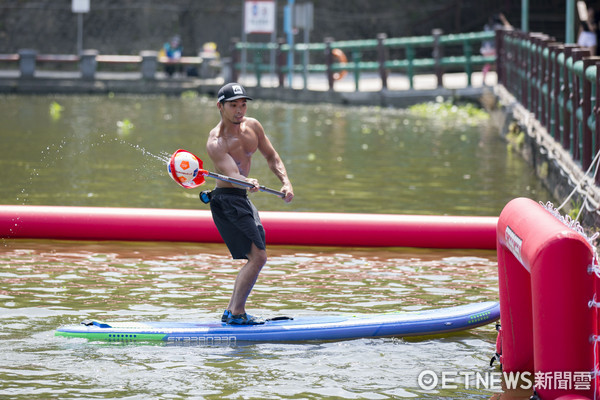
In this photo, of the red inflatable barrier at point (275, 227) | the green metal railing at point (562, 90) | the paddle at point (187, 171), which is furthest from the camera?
the green metal railing at point (562, 90)

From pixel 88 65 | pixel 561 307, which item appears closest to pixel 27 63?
pixel 88 65

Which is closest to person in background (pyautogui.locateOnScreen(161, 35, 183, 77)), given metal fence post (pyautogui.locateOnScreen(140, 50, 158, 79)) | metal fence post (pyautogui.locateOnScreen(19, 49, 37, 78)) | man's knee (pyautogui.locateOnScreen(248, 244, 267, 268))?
metal fence post (pyautogui.locateOnScreen(140, 50, 158, 79))

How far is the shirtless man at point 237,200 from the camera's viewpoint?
7102 mm

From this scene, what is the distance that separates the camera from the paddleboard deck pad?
22.9 ft

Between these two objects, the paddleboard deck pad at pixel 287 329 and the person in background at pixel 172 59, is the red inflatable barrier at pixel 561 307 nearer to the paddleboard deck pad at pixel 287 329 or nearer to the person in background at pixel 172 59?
the paddleboard deck pad at pixel 287 329

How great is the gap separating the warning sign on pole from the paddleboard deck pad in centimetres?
2674

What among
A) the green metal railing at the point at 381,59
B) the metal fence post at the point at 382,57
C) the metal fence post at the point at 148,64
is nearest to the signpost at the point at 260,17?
the green metal railing at the point at 381,59

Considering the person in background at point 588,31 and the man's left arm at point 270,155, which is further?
the person in background at point 588,31

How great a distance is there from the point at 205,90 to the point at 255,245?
26198 mm

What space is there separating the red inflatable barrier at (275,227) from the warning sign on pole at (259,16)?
23.3 m

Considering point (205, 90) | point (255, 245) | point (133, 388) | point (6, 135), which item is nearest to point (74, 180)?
point (6, 135)

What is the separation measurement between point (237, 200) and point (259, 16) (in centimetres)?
2704

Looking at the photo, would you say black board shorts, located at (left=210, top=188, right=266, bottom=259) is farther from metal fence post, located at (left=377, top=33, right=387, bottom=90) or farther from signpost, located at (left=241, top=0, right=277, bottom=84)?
A: signpost, located at (left=241, top=0, right=277, bottom=84)

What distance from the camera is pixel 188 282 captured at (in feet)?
29.2
